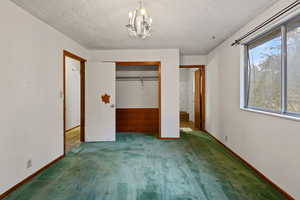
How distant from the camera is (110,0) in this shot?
196 cm

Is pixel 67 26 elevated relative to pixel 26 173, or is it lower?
elevated

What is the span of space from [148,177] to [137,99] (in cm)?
Result: 306

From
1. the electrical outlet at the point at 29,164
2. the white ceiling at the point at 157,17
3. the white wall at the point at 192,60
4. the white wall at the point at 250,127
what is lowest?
the electrical outlet at the point at 29,164

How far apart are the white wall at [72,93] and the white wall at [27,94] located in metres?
2.30

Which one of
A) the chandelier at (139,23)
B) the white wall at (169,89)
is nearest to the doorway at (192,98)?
the white wall at (169,89)

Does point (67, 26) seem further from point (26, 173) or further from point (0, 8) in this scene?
point (26, 173)

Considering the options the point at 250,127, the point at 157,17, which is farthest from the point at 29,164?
the point at 250,127

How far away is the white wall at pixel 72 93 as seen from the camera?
512 cm

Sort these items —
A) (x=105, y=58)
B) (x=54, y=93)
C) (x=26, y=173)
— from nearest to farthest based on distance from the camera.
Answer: (x=26, y=173) < (x=54, y=93) < (x=105, y=58)

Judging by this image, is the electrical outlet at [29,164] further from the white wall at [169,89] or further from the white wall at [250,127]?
the white wall at [250,127]

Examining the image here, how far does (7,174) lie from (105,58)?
3176 millimetres

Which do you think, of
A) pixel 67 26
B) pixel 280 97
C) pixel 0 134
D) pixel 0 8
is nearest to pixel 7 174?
pixel 0 134

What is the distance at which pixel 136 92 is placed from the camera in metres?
5.08

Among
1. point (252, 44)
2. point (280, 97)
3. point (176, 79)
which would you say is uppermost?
point (252, 44)
